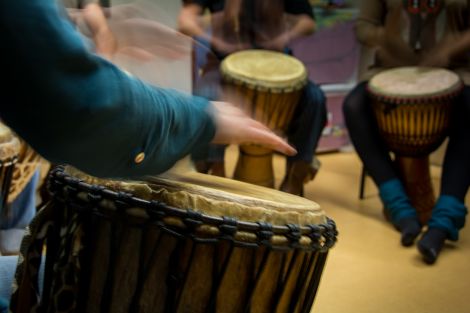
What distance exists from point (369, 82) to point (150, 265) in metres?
1.69

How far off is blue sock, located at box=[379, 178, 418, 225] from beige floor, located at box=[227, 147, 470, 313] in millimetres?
85

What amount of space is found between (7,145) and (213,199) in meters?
0.68

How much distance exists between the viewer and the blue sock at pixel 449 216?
1.93 meters

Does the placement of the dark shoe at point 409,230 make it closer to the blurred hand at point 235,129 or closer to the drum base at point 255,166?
the drum base at point 255,166

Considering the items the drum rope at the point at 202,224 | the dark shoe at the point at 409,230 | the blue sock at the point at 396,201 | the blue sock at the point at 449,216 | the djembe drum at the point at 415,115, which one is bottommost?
the dark shoe at the point at 409,230

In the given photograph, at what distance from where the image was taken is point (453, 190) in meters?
2.00

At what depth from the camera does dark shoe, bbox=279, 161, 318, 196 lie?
2420 millimetres

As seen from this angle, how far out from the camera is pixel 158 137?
614 mm

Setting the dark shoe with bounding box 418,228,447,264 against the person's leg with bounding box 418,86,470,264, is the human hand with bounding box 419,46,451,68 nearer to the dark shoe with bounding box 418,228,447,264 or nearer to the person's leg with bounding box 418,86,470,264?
the person's leg with bounding box 418,86,470,264

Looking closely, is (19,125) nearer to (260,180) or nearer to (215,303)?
(215,303)

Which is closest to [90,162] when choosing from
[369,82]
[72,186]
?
[72,186]

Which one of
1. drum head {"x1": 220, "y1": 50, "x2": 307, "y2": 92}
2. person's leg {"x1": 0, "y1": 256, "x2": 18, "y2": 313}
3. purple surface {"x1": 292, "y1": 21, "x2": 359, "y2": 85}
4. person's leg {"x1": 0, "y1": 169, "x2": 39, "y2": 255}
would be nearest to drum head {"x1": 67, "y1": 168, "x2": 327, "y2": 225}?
person's leg {"x1": 0, "y1": 256, "x2": 18, "y2": 313}

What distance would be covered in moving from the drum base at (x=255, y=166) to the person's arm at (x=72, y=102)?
67.5 inches

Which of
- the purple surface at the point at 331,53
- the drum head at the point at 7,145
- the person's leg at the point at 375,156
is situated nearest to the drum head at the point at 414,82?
the person's leg at the point at 375,156
